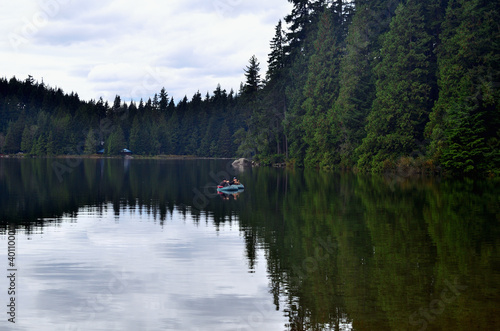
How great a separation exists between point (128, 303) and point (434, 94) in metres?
59.6

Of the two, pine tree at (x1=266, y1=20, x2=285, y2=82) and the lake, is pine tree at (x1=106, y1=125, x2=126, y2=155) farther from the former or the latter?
the lake

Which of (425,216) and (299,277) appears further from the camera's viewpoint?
(425,216)

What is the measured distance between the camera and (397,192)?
36.8m

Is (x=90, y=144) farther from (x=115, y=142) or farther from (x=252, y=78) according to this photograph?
(x=252, y=78)

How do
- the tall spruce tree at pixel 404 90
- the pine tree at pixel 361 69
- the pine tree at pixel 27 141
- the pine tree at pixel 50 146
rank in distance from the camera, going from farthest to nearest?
the pine tree at pixel 27 141 < the pine tree at pixel 50 146 < the pine tree at pixel 361 69 < the tall spruce tree at pixel 404 90

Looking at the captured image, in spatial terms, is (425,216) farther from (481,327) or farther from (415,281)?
(481,327)

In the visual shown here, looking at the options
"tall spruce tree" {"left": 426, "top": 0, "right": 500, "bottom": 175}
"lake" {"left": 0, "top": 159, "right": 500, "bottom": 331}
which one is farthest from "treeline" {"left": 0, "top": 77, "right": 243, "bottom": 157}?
"lake" {"left": 0, "top": 159, "right": 500, "bottom": 331}

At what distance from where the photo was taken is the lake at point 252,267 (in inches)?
403

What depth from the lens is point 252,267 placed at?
14453 millimetres

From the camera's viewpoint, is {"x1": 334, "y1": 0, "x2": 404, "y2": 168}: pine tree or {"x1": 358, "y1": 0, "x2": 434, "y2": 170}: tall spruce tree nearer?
{"x1": 358, "y1": 0, "x2": 434, "y2": 170}: tall spruce tree

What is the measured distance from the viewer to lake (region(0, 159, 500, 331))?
10.2m

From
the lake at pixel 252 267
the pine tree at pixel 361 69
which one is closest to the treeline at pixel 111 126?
the pine tree at pixel 361 69

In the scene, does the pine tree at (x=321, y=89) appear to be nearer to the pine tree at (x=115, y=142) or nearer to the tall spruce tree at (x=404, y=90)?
the tall spruce tree at (x=404, y=90)

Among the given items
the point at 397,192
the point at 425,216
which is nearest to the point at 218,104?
the point at 397,192
